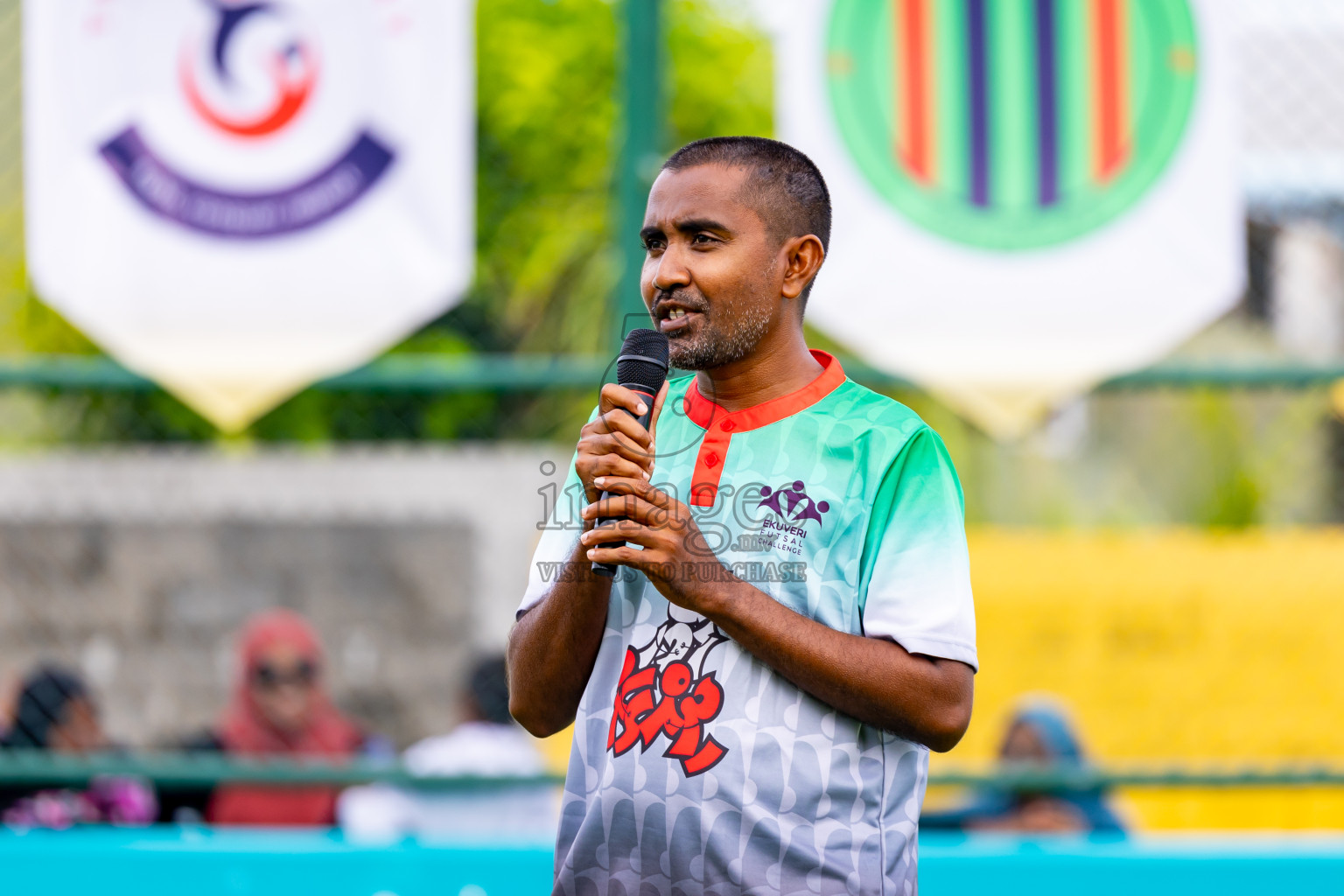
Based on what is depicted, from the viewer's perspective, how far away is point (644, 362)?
5.43 feet

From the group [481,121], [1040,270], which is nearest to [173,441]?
[481,121]

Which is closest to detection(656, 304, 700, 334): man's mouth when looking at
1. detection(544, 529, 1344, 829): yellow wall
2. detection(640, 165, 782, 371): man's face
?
detection(640, 165, 782, 371): man's face

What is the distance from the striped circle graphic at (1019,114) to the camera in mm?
3373

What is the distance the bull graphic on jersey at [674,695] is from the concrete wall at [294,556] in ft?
21.0

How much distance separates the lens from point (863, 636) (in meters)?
1.63

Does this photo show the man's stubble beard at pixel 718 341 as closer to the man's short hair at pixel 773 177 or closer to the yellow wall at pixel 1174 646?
the man's short hair at pixel 773 177

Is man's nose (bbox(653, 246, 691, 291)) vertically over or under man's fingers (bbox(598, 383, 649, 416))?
over

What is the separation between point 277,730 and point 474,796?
100 cm

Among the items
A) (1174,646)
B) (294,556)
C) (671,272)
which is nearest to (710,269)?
(671,272)

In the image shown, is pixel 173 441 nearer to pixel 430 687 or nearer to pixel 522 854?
pixel 430 687

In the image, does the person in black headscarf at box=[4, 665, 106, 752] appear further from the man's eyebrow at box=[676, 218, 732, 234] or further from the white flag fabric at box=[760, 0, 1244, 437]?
the man's eyebrow at box=[676, 218, 732, 234]

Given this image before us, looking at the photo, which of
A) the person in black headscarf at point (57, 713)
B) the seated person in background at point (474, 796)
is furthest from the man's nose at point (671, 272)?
the person in black headscarf at point (57, 713)

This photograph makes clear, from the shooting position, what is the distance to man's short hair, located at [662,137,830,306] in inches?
67.6

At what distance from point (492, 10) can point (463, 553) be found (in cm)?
415
